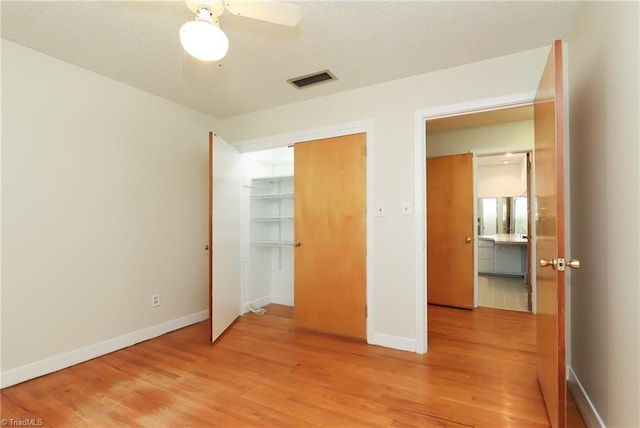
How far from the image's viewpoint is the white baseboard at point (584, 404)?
1.53m

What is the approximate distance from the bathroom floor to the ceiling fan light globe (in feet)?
14.1

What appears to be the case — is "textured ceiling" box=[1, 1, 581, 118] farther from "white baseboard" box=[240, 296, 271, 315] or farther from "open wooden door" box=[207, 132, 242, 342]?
"white baseboard" box=[240, 296, 271, 315]

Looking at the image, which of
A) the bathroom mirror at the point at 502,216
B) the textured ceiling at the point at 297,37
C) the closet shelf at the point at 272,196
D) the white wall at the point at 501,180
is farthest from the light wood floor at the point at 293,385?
the white wall at the point at 501,180

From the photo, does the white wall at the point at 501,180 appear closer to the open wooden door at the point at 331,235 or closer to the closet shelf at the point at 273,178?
Result: the closet shelf at the point at 273,178

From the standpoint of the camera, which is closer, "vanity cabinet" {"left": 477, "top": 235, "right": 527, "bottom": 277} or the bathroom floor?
the bathroom floor

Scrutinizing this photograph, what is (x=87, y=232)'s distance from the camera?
251 cm

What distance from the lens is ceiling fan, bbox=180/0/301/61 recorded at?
1356mm

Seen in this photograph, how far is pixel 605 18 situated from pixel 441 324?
2.88 metres

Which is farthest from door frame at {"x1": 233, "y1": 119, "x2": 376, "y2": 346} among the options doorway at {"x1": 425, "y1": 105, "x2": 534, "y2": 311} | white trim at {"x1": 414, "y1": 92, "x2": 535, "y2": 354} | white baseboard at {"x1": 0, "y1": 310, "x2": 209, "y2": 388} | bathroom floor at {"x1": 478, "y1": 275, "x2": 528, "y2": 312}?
bathroom floor at {"x1": 478, "y1": 275, "x2": 528, "y2": 312}

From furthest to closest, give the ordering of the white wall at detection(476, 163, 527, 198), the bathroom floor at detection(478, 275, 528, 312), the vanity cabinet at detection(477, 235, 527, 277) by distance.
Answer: the white wall at detection(476, 163, 527, 198) → the vanity cabinet at detection(477, 235, 527, 277) → the bathroom floor at detection(478, 275, 528, 312)

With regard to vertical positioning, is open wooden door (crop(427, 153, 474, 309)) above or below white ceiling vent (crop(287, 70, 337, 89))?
below

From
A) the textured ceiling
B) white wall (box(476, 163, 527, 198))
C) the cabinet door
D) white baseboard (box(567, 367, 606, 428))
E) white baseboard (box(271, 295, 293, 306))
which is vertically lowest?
white baseboard (box(271, 295, 293, 306))

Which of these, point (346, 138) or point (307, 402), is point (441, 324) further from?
point (346, 138)

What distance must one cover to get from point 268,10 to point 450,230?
11.7 feet
